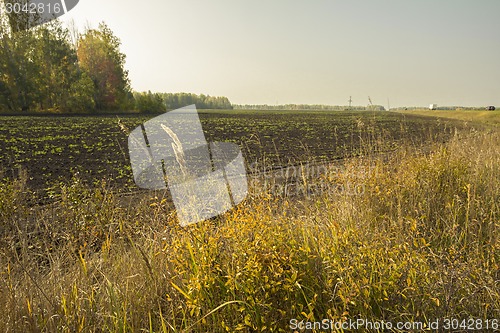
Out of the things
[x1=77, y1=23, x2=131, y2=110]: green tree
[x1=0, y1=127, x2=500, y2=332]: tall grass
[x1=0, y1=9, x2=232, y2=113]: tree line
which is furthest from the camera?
[x1=77, y1=23, x2=131, y2=110]: green tree

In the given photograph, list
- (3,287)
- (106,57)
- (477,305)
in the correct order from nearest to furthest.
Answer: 1. (477,305)
2. (3,287)
3. (106,57)

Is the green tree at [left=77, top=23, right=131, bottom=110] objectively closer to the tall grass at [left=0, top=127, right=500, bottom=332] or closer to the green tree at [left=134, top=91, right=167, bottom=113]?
the green tree at [left=134, top=91, right=167, bottom=113]

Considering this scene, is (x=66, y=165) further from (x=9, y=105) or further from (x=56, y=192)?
(x=9, y=105)

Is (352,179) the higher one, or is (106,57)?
(106,57)

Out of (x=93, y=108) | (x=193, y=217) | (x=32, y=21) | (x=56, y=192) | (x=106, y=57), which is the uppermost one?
(x=32, y=21)

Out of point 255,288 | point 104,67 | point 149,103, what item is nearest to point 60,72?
point 104,67

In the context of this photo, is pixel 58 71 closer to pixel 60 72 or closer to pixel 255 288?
pixel 60 72

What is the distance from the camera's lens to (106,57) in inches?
2004

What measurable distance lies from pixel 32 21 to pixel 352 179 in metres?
54.2

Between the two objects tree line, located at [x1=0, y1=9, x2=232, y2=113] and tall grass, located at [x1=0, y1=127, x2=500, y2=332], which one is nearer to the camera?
tall grass, located at [x1=0, y1=127, x2=500, y2=332]

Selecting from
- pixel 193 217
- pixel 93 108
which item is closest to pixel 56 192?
pixel 193 217

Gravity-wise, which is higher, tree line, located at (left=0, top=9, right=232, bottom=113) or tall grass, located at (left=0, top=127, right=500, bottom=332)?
tree line, located at (left=0, top=9, right=232, bottom=113)

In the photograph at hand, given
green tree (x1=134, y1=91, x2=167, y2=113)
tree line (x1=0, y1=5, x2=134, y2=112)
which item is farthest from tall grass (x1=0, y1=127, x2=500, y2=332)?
green tree (x1=134, y1=91, x2=167, y2=113)

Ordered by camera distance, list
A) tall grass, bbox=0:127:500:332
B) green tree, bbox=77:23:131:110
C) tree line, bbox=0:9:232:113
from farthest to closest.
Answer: green tree, bbox=77:23:131:110 → tree line, bbox=0:9:232:113 → tall grass, bbox=0:127:500:332
